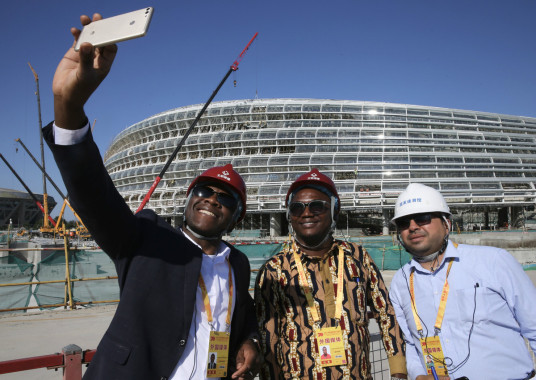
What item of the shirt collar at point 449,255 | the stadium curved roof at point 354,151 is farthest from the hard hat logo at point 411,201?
the stadium curved roof at point 354,151

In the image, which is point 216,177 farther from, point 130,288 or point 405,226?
point 405,226

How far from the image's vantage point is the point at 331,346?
7.76ft

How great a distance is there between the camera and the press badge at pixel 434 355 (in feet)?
7.70

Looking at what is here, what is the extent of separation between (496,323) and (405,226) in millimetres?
850

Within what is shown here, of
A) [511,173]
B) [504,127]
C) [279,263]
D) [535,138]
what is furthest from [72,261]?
[535,138]

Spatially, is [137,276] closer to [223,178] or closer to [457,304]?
[223,178]

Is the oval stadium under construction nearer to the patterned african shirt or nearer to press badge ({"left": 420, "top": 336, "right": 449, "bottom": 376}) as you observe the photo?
the patterned african shirt

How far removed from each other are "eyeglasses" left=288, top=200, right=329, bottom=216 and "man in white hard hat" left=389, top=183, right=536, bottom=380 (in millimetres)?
605

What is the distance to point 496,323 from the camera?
2.31 metres

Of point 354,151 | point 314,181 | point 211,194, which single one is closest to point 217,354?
point 211,194

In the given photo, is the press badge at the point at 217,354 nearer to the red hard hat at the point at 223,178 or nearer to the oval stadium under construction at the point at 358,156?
the red hard hat at the point at 223,178

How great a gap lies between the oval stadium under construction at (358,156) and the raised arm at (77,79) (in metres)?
48.1

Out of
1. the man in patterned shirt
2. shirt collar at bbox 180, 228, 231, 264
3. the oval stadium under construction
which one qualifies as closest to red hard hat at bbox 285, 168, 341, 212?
the man in patterned shirt

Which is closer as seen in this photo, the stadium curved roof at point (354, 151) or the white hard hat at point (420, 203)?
the white hard hat at point (420, 203)
